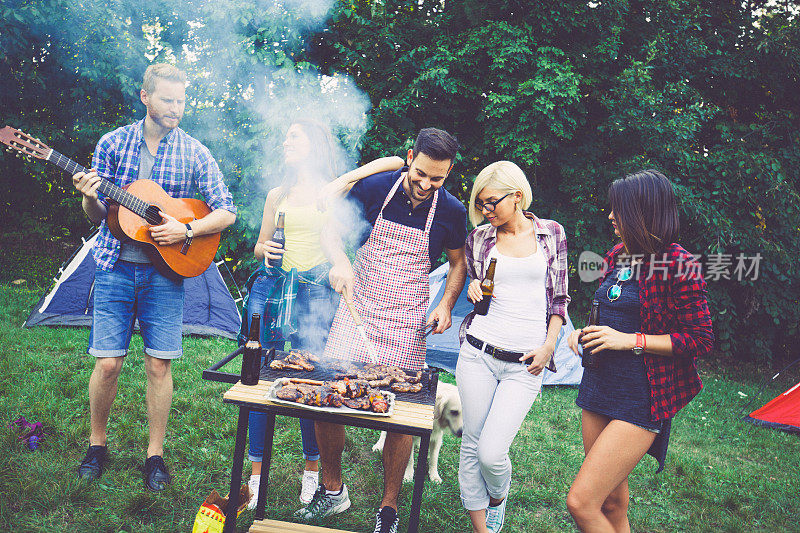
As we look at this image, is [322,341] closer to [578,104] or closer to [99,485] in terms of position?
[99,485]

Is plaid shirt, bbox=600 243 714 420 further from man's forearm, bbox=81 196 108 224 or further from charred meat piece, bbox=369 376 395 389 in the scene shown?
man's forearm, bbox=81 196 108 224

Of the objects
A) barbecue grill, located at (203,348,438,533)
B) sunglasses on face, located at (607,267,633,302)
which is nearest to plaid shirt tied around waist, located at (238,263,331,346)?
barbecue grill, located at (203,348,438,533)

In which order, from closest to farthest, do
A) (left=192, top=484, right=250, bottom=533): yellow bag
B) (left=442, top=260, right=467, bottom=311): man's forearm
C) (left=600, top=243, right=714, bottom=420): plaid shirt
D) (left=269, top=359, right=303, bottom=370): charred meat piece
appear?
(left=600, top=243, right=714, bottom=420): plaid shirt < (left=192, top=484, right=250, bottom=533): yellow bag < (left=269, top=359, right=303, bottom=370): charred meat piece < (left=442, top=260, right=467, bottom=311): man's forearm

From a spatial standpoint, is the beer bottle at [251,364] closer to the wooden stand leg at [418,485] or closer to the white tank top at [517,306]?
the wooden stand leg at [418,485]

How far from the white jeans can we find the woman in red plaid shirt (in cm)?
42

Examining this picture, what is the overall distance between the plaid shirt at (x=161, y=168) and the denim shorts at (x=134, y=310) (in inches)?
4.4

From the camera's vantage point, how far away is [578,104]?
862 centimetres

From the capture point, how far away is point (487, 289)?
2852 millimetres

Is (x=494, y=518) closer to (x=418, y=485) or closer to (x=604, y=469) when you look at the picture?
(x=418, y=485)

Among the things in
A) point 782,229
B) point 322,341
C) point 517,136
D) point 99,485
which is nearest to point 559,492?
point 322,341

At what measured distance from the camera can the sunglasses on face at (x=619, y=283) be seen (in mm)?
2359

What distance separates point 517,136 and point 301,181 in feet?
19.5

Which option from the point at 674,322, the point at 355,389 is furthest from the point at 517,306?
Answer: the point at 355,389

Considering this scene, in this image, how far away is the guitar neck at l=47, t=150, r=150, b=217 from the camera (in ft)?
9.84
